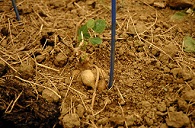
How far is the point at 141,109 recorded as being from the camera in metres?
1.21

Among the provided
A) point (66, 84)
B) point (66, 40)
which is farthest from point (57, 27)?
point (66, 84)

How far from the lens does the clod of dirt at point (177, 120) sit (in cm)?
111

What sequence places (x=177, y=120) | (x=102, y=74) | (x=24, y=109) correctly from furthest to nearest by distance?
(x=102, y=74), (x=24, y=109), (x=177, y=120)

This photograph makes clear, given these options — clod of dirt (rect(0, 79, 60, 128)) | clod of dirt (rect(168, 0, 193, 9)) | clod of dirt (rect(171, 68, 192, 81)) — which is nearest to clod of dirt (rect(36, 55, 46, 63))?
clod of dirt (rect(0, 79, 60, 128))

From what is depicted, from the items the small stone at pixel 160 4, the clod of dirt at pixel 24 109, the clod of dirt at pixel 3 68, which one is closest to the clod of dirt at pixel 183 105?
the clod of dirt at pixel 24 109

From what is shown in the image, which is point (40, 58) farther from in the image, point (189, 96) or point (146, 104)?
point (189, 96)

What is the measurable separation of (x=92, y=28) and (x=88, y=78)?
313mm

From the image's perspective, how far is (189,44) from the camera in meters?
1.48

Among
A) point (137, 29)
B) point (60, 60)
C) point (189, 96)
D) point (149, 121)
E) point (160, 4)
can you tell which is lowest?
point (149, 121)

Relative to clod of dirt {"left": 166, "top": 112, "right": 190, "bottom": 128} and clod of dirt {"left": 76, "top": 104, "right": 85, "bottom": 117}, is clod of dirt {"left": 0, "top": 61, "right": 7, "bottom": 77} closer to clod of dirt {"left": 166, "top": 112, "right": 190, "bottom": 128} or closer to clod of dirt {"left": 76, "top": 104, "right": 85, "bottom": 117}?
clod of dirt {"left": 76, "top": 104, "right": 85, "bottom": 117}

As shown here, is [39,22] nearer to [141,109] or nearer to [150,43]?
[150,43]

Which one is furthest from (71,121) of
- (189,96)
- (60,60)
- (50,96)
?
(189,96)

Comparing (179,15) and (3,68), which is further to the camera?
(179,15)

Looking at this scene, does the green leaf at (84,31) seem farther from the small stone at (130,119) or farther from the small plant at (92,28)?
the small stone at (130,119)
